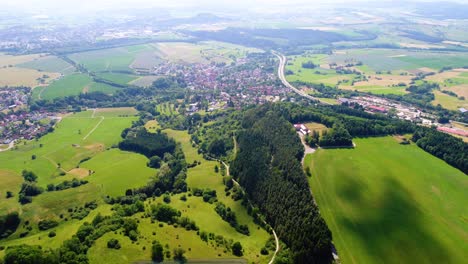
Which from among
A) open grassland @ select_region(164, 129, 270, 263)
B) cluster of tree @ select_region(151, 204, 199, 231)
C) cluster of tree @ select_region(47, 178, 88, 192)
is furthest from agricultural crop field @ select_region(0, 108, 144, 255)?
open grassland @ select_region(164, 129, 270, 263)

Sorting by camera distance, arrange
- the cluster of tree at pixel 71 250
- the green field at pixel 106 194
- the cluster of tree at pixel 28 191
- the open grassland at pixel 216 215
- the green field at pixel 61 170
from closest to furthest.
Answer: the cluster of tree at pixel 71 250, the green field at pixel 106 194, the open grassland at pixel 216 215, the green field at pixel 61 170, the cluster of tree at pixel 28 191

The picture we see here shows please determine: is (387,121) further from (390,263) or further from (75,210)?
(75,210)

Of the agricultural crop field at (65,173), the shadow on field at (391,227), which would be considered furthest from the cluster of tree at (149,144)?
the shadow on field at (391,227)

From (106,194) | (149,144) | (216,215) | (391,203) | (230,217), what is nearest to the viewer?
(391,203)

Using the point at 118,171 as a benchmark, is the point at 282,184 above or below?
above

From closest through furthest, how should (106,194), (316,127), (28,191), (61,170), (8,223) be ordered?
1. (8,223)
2. (28,191)
3. (106,194)
4. (61,170)
5. (316,127)

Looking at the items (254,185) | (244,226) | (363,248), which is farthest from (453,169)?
(244,226)

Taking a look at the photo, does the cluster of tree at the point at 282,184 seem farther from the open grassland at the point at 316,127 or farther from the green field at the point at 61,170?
the green field at the point at 61,170

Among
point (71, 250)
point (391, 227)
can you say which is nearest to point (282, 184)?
point (391, 227)

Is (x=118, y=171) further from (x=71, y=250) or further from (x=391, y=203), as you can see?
(x=391, y=203)
